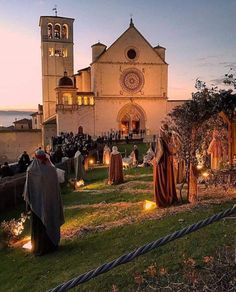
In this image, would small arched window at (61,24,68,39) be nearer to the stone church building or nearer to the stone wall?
the stone church building

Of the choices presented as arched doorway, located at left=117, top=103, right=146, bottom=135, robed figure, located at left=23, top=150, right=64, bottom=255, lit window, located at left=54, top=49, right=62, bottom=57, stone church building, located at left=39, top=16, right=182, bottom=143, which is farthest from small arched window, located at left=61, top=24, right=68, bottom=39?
robed figure, located at left=23, top=150, right=64, bottom=255

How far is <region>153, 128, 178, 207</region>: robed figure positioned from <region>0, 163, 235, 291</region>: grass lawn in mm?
598

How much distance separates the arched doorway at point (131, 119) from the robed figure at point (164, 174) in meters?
36.4

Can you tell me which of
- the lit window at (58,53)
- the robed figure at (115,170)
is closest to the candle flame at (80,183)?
the robed figure at (115,170)

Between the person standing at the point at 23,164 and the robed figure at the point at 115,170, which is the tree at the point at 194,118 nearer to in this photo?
the robed figure at the point at 115,170

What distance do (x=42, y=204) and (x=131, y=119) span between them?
39.8m

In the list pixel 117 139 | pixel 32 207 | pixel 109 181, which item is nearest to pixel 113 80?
pixel 117 139

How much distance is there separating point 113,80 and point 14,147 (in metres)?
19.7

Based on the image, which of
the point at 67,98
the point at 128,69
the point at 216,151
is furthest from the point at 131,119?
the point at 216,151

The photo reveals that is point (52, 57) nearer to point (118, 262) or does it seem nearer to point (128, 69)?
point (128, 69)

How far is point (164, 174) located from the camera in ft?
35.9

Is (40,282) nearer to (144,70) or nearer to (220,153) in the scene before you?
(220,153)

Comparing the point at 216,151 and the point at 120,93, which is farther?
the point at 120,93

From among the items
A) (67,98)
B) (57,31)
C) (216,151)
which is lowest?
(216,151)
